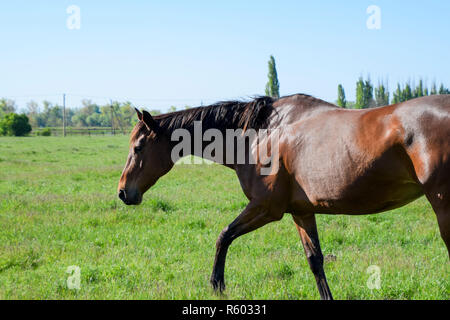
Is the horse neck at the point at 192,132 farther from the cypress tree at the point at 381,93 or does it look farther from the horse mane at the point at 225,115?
the cypress tree at the point at 381,93

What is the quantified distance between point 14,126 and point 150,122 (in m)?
54.8

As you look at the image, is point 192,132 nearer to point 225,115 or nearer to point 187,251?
point 225,115

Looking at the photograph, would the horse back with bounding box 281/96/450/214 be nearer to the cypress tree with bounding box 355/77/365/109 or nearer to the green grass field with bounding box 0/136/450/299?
the green grass field with bounding box 0/136/450/299

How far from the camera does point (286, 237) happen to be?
654cm

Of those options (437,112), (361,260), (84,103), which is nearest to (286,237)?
(361,260)

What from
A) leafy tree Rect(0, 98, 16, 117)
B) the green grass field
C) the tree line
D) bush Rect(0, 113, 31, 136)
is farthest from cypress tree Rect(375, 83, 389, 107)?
leafy tree Rect(0, 98, 16, 117)

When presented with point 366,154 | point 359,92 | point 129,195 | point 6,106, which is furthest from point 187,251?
point 6,106

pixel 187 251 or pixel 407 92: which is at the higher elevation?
pixel 407 92

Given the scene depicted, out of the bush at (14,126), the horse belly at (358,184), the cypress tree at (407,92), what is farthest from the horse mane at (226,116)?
the cypress tree at (407,92)

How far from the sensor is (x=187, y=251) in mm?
5934

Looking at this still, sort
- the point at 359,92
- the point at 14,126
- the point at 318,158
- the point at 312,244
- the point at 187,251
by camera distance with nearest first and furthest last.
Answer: the point at 318,158 → the point at 312,244 → the point at 187,251 → the point at 14,126 → the point at 359,92

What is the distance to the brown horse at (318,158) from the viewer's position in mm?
3223
